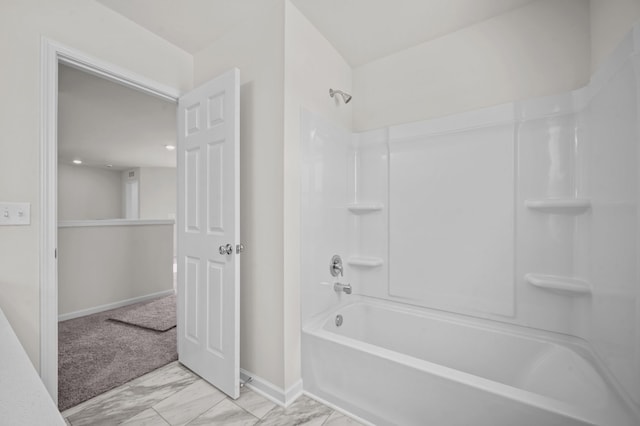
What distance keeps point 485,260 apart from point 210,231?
183 centimetres

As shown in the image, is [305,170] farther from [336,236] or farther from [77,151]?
[77,151]

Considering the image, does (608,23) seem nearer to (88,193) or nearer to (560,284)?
(560,284)

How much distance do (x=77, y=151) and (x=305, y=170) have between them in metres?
6.08

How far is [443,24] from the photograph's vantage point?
6.39 ft

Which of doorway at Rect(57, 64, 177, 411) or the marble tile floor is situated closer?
the marble tile floor

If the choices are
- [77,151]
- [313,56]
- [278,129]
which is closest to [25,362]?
[278,129]

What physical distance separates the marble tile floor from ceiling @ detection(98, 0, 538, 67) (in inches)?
95.3

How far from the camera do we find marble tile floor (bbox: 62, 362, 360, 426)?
1558 mm

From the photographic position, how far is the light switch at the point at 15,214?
4.56ft

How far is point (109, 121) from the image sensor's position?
387 cm

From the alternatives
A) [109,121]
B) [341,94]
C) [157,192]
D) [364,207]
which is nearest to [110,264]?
[109,121]

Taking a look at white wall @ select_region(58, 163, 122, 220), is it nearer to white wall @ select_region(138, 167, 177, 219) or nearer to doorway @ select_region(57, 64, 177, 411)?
white wall @ select_region(138, 167, 177, 219)

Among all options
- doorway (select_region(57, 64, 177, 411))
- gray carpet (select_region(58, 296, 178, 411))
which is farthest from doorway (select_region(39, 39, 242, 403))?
doorway (select_region(57, 64, 177, 411))

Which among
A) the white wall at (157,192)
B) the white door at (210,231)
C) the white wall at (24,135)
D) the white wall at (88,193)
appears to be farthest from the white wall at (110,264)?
the white wall at (88,193)
